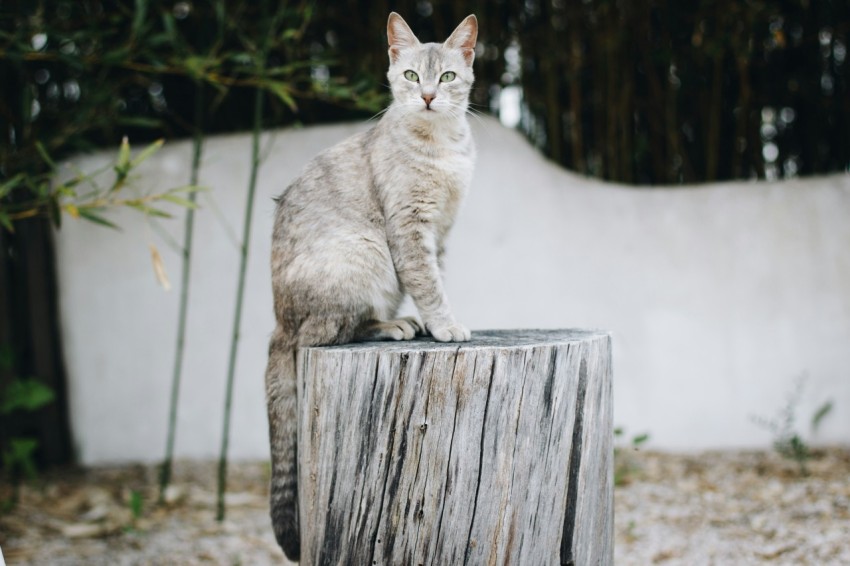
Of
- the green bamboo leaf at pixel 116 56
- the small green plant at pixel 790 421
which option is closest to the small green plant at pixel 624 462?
the small green plant at pixel 790 421

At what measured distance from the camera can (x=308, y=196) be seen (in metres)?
2.51

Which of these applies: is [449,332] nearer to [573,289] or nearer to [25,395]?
[573,289]

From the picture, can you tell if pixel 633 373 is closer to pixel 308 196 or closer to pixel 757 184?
pixel 757 184

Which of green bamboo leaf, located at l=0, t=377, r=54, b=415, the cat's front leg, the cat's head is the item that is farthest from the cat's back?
green bamboo leaf, located at l=0, t=377, r=54, b=415

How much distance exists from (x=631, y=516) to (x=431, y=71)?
91.7 inches

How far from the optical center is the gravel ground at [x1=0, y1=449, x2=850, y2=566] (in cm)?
335

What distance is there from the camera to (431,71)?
250 cm

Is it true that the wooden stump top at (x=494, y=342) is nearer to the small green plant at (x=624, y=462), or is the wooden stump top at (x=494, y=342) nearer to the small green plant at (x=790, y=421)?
the small green plant at (x=624, y=462)

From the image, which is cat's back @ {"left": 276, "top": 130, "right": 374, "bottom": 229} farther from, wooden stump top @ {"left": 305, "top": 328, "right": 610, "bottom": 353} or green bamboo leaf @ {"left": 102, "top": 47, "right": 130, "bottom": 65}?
green bamboo leaf @ {"left": 102, "top": 47, "right": 130, "bottom": 65}

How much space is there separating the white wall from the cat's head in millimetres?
1766

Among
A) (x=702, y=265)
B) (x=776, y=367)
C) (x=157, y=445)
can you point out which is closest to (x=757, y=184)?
(x=702, y=265)

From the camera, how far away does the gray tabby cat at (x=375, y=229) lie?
236 centimetres

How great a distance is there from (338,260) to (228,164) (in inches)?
96.8

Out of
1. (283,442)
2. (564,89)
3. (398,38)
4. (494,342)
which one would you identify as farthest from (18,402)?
(564,89)
